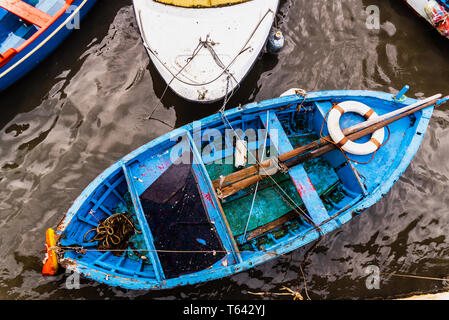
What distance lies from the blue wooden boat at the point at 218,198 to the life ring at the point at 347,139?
0.23 meters

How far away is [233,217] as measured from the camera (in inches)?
239

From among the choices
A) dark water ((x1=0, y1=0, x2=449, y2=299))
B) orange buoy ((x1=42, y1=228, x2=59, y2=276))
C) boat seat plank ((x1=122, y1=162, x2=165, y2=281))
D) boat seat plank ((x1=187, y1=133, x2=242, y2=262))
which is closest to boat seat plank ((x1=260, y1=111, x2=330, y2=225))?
dark water ((x1=0, y1=0, x2=449, y2=299))

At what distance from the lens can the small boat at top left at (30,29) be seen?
677 centimetres

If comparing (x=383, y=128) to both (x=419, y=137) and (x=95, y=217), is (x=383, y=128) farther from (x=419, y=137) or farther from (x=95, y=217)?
(x=95, y=217)

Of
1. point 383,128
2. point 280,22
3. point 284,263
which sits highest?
point 280,22

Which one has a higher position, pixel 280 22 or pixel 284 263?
pixel 280 22

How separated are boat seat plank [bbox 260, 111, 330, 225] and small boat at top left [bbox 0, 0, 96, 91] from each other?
5.75 meters

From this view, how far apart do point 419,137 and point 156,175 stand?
5.49m
